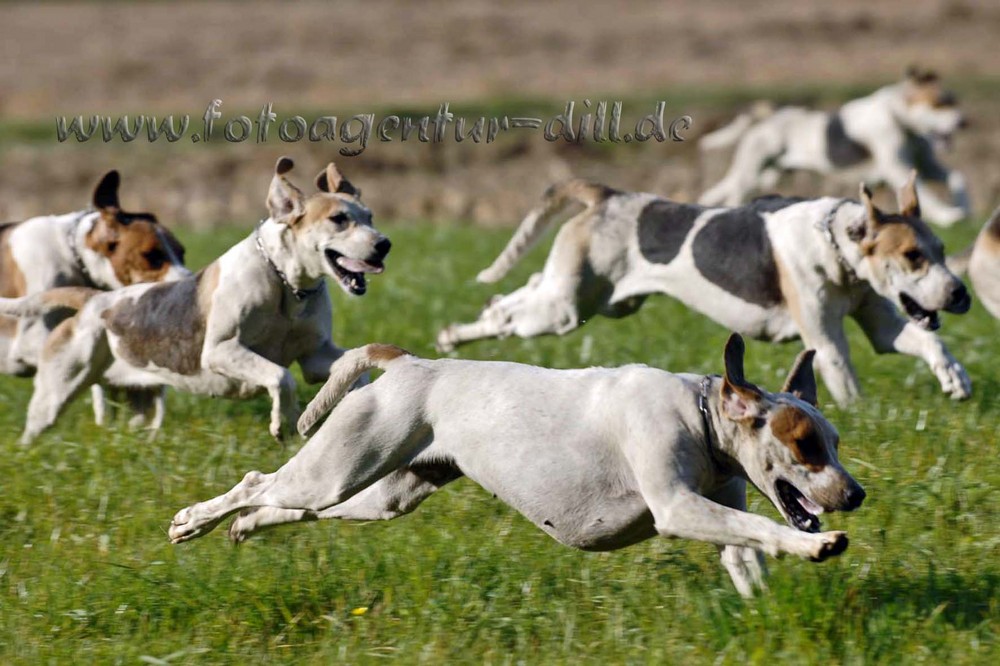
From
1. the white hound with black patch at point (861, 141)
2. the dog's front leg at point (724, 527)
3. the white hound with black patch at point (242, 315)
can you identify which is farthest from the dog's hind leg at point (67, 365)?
the white hound with black patch at point (861, 141)

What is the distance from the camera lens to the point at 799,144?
16.0 metres

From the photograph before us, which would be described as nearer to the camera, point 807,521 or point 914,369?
point 807,521

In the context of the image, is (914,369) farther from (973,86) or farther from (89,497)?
(973,86)

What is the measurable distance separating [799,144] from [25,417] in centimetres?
968

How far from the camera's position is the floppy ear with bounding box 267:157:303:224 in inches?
273

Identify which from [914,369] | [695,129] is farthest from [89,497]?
[695,129]

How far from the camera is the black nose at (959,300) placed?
7395 mm

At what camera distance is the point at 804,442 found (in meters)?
4.60

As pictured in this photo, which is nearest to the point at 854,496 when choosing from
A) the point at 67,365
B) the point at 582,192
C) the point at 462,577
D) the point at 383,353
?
the point at 462,577

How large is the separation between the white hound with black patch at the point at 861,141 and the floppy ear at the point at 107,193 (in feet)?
27.6

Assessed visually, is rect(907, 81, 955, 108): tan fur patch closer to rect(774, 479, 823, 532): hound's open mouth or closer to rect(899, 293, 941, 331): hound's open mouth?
rect(899, 293, 941, 331): hound's open mouth

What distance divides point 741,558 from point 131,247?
436cm

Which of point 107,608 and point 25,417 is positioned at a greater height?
point 107,608

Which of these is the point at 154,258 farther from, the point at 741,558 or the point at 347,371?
the point at 741,558
